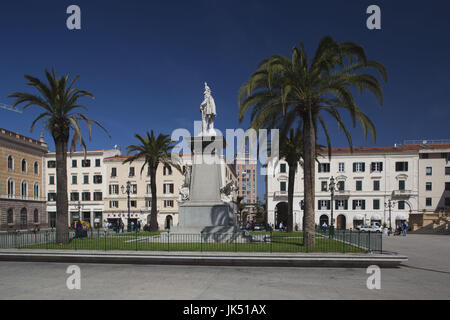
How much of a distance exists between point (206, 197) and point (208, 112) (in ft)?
17.0

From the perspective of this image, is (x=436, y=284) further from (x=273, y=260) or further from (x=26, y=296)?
(x=26, y=296)

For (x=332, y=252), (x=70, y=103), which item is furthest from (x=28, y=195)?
(x=332, y=252)

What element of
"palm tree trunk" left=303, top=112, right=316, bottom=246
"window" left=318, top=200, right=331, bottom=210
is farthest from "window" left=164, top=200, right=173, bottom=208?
"palm tree trunk" left=303, top=112, right=316, bottom=246

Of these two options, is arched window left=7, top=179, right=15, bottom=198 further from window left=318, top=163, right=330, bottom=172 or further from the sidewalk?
window left=318, top=163, right=330, bottom=172

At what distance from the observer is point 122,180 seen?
5625cm

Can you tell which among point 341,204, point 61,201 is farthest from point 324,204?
point 61,201

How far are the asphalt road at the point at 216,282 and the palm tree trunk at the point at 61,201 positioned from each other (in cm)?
552

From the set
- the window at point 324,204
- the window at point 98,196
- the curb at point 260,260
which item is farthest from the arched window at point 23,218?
the window at point 324,204

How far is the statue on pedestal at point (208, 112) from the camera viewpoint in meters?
20.0

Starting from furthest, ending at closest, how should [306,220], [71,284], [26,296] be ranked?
[306,220] < [71,284] < [26,296]

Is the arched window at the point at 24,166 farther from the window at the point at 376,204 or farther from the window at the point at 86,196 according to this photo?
the window at the point at 376,204

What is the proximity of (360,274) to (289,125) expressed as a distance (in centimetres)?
940

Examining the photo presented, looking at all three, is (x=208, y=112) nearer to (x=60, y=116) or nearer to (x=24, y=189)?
(x=60, y=116)

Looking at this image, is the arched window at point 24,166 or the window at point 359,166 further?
the window at point 359,166
